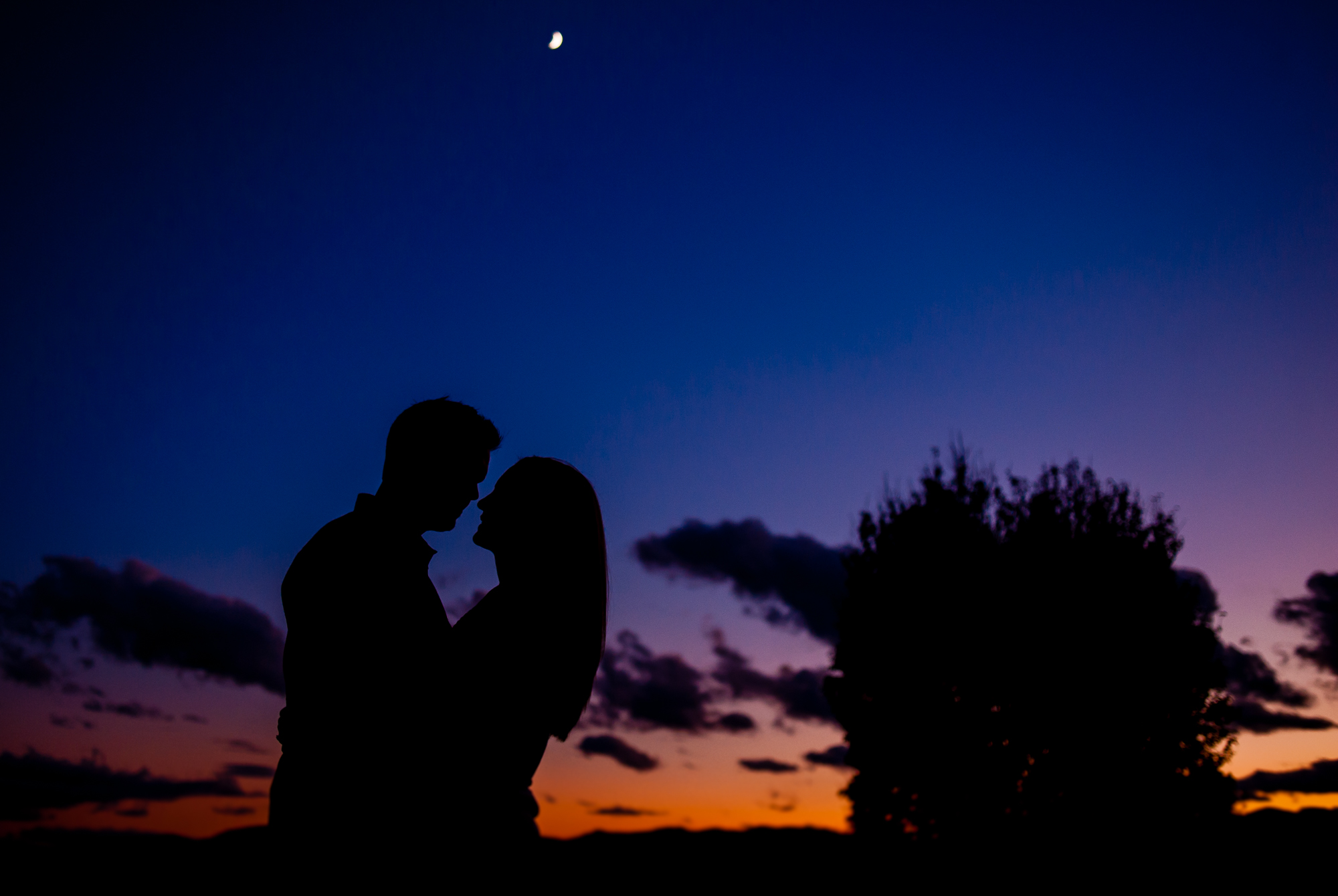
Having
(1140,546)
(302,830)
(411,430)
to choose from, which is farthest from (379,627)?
(1140,546)

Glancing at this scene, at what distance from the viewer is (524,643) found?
2652 millimetres

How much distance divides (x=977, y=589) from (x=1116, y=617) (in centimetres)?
356

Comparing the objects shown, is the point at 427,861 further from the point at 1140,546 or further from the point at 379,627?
the point at 1140,546

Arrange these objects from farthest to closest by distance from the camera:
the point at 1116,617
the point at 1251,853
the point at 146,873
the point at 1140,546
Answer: the point at 1140,546 → the point at 1116,617 → the point at 1251,853 → the point at 146,873

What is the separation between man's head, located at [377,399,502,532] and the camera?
3021 millimetres

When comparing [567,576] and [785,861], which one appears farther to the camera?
[785,861]

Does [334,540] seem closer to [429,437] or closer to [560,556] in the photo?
[429,437]

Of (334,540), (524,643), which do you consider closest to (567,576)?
(524,643)

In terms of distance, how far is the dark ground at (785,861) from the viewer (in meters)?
14.5

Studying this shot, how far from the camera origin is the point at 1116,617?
19.7 m

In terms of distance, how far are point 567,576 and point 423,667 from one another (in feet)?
1.95

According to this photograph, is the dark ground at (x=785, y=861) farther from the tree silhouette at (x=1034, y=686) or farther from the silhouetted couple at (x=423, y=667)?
the silhouetted couple at (x=423, y=667)

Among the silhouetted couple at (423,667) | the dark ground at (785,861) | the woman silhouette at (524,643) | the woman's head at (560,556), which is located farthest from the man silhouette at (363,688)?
the dark ground at (785,861)

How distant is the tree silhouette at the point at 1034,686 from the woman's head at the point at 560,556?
19382 millimetres
